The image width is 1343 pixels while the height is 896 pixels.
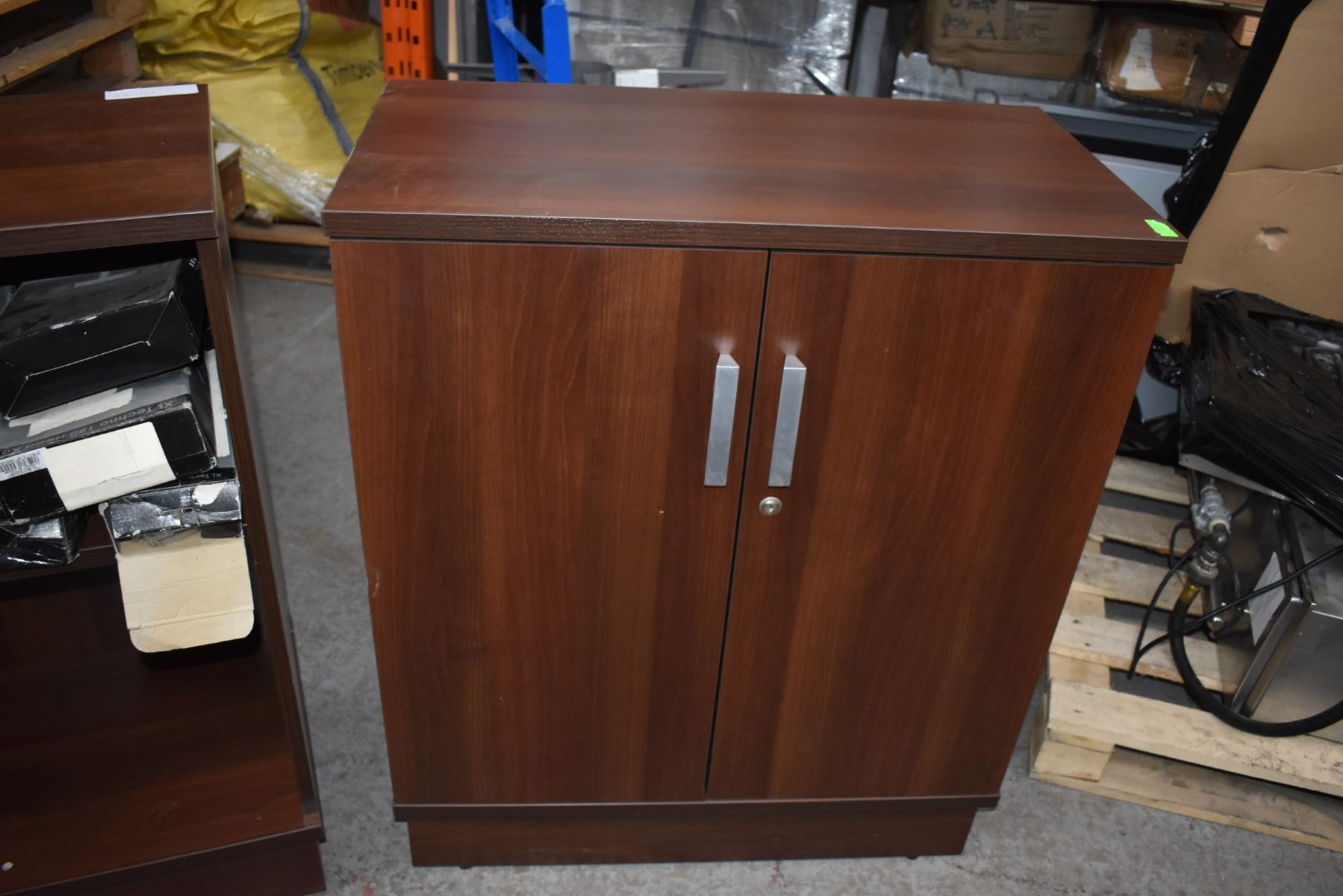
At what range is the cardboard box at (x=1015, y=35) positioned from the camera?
225 cm

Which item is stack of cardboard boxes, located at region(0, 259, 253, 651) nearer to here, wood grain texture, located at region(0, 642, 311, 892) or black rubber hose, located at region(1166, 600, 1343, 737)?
wood grain texture, located at region(0, 642, 311, 892)

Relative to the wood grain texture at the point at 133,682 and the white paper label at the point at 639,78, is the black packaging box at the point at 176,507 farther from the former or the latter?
the white paper label at the point at 639,78

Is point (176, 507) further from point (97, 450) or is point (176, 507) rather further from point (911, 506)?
point (911, 506)

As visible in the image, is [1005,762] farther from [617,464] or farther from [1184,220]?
[1184,220]

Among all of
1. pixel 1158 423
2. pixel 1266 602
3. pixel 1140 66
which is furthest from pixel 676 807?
pixel 1140 66

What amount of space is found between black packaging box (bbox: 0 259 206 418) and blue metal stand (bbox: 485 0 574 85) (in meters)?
1.09

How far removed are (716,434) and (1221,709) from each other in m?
1.02

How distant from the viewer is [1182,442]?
1672 millimetres

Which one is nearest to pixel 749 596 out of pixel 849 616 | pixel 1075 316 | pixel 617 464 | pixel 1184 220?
pixel 849 616

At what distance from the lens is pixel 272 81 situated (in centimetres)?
273

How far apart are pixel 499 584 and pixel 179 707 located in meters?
0.61

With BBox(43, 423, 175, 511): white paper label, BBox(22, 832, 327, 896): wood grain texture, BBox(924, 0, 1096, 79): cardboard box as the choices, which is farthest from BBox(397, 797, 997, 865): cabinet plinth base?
BBox(924, 0, 1096, 79): cardboard box

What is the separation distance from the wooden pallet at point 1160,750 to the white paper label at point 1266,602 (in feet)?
0.41

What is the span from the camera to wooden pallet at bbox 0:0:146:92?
174 cm
